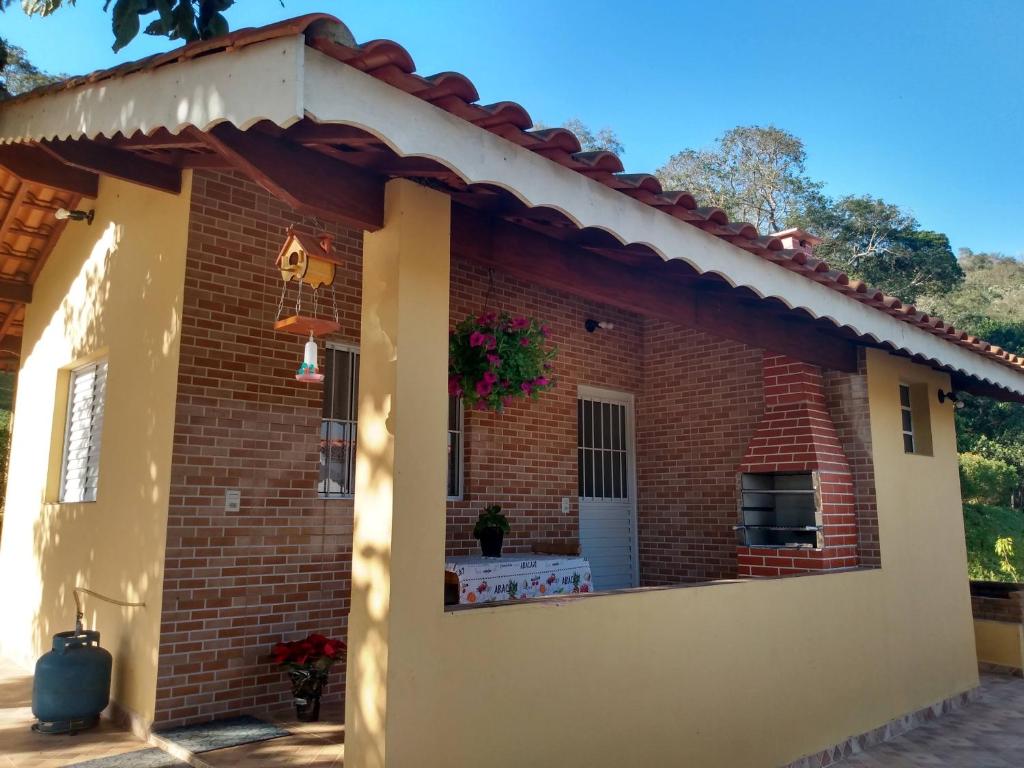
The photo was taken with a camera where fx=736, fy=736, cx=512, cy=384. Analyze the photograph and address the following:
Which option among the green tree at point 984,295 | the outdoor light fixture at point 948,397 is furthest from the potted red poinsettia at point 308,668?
the green tree at point 984,295

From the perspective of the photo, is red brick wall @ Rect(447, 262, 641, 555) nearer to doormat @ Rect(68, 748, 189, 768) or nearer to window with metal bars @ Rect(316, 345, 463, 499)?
window with metal bars @ Rect(316, 345, 463, 499)

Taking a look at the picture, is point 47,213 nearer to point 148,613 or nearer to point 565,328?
point 148,613

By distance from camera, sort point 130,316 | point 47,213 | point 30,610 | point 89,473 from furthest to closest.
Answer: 1. point 47,213
2. point 30,610
3. point 89,473
4. point 130,316

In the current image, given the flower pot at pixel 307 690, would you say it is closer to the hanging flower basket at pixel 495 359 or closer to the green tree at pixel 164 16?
the hanging flower basket at pixel 495 359

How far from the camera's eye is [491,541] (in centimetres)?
581

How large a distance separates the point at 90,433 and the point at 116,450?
1.08 m

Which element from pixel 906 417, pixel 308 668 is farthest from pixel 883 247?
pixel 308 668

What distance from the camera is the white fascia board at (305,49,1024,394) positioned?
2.33 m

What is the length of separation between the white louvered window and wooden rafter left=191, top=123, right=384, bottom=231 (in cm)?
391

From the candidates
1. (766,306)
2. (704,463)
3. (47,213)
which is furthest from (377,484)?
(47,213)

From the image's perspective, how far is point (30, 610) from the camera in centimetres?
657

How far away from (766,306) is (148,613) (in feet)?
15.0

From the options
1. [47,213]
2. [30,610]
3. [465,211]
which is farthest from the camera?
[47,213]

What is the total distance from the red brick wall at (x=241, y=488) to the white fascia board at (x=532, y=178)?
285 cm
